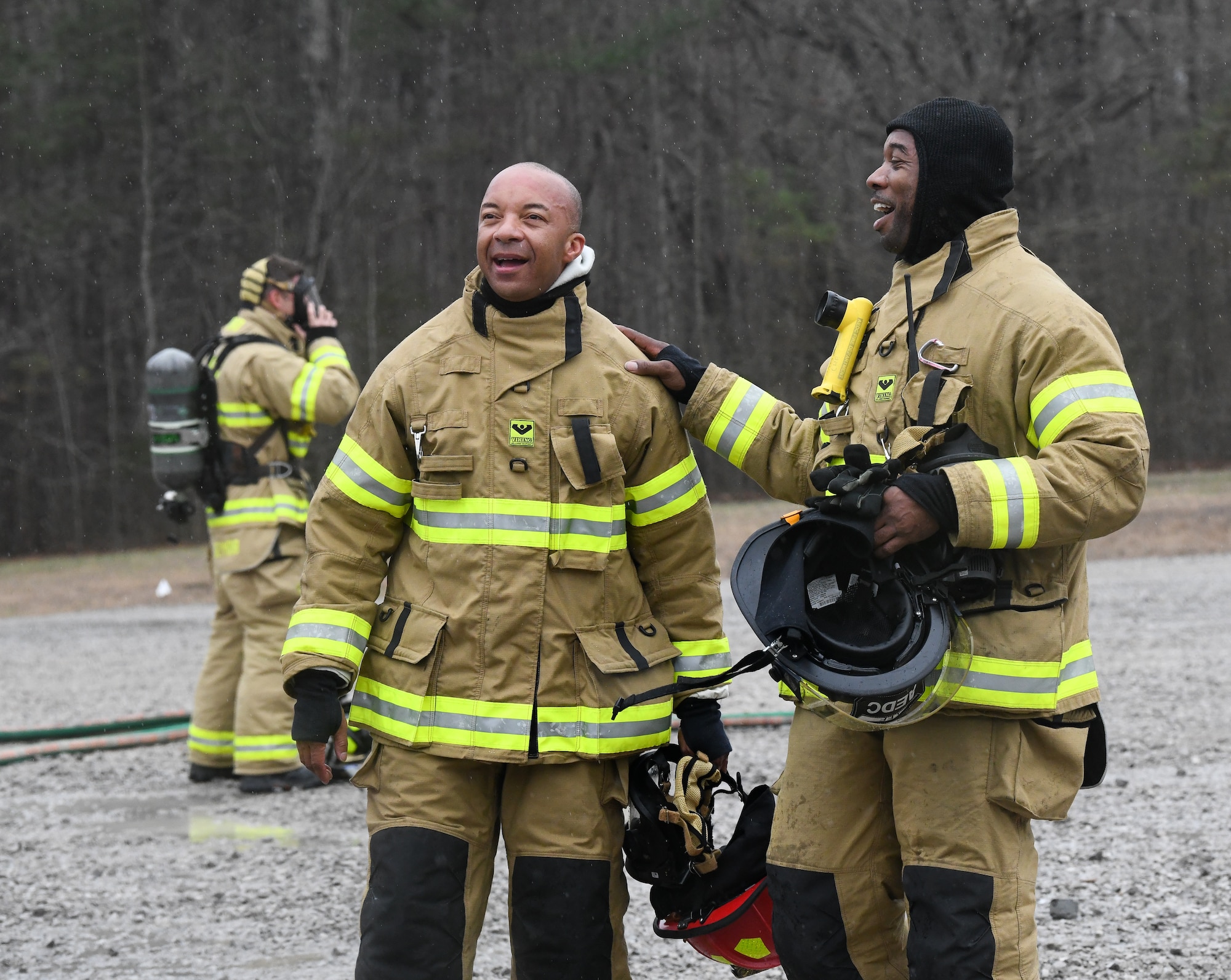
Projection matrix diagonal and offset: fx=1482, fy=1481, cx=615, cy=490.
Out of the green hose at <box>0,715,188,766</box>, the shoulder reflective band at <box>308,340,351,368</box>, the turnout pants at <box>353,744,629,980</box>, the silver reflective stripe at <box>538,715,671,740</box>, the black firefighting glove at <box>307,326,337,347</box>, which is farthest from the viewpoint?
the green hose at <box>0,715,188,766</box>

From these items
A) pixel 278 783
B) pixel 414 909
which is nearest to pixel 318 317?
pixel 278 783

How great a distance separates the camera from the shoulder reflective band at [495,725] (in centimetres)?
341

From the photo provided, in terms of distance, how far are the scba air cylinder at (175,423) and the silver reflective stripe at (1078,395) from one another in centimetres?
497

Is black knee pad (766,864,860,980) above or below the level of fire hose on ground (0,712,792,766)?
above

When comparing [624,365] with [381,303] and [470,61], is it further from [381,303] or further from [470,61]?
[470,61]

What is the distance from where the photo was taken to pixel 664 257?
30.6 metres

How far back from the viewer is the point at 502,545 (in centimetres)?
349

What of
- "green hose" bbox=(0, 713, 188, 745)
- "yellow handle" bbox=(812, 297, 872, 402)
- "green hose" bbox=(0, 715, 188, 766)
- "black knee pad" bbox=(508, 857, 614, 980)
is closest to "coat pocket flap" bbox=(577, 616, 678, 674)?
"black knee pad" bbox=(508, 857, 614, 980)

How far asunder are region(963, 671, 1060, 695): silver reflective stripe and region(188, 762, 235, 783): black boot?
4.90 meters

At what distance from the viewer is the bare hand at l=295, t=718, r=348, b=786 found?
11.6 feet

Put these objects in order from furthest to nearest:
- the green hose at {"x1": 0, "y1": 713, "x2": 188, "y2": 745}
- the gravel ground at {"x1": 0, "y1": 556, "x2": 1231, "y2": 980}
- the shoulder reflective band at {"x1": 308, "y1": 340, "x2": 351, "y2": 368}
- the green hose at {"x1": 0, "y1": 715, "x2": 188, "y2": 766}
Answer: the green hose at {"x1": 0, "y1": 713, "x2": 188, "y2": 745} < the green hose at {"x1": 0, "y1": 715, "x2": 188, "y2": 766} < the shoulder reflective band at {"x1": 308, "y1": 340, "x2": 351, "y2": 368} < the gravel ground at {"x1": 0, "y1": 556, "x2": 1231, "y2": 980}

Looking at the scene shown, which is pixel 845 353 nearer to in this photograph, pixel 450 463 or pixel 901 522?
pixel 901 522

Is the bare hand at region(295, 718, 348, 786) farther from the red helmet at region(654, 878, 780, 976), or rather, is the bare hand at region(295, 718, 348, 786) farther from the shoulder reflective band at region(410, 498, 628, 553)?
the red helmet at region(654, 878, 780, 976)

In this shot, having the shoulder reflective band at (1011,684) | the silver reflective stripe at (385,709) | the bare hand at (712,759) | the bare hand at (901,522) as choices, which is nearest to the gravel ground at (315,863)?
the bare hand at (712,759)
